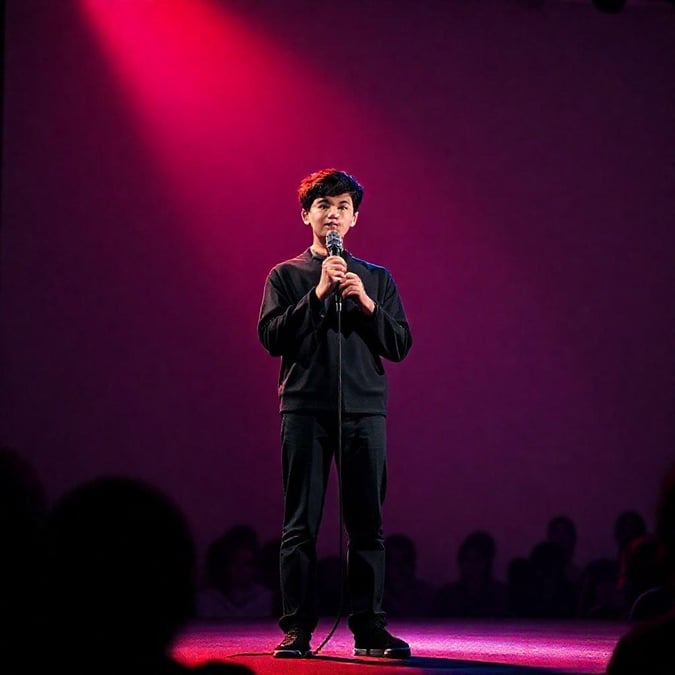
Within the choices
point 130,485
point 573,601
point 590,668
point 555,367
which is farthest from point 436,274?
point 130,485

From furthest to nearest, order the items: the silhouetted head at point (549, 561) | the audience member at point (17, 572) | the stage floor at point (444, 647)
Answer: the silhouetted head at point (549, 561)
the stage floor at point (444, 647)
the audience member at point (17, 572)

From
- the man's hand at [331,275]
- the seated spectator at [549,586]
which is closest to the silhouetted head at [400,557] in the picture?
the seated spectator at [549,586]

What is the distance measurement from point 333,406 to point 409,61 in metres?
3.87

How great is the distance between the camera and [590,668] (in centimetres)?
313

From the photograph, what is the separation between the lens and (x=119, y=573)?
1349 millimetres

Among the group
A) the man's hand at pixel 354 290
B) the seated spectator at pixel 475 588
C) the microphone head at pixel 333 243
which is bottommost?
the seated spectator at pixel 475 588

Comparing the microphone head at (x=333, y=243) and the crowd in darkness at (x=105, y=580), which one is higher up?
the microphone head at (x=333, y=243)

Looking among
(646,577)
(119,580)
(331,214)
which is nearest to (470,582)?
(646,577)

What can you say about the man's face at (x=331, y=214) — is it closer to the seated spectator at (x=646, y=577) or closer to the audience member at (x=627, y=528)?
the seated spectator at (x=646, y=577)

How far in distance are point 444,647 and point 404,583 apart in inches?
98.8

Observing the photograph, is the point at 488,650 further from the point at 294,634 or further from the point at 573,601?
the point at 573,601

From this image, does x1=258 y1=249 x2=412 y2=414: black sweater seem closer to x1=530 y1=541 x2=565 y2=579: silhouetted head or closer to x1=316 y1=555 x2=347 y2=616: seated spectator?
x1=316 y1=555 x2=347 y2=616: seated spectator

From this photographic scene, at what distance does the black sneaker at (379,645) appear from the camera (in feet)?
10.6

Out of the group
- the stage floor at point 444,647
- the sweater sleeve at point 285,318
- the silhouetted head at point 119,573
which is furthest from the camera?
the sweater sleeve at point 285,318
